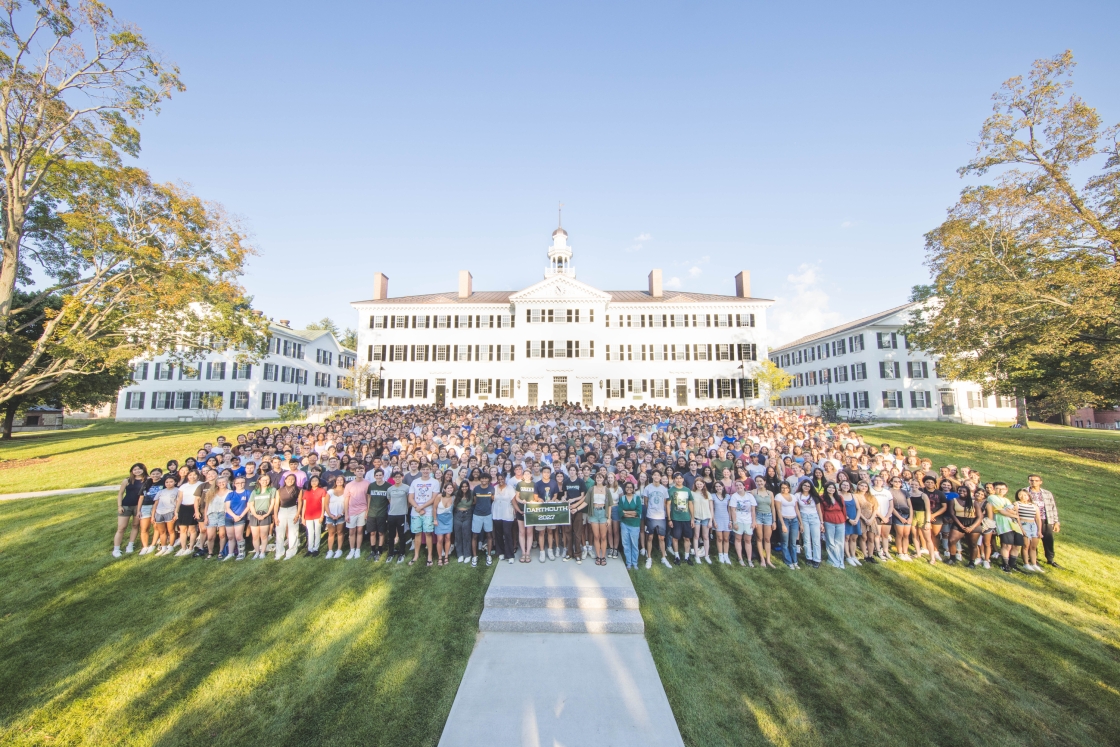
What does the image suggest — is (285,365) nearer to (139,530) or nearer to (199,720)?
(139,530)

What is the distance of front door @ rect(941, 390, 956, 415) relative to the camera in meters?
36.0

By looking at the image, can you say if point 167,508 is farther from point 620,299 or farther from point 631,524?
point 620,299

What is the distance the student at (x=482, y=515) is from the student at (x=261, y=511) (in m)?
→ 3.43

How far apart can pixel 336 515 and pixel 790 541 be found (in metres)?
9.19

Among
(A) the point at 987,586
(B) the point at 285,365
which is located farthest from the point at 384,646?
(B) the point at 285,365

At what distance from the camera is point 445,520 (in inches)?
328

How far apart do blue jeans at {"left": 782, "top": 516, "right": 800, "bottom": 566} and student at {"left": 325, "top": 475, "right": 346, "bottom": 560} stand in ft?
29.4

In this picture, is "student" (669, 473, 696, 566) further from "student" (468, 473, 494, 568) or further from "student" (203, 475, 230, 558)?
"student" (203, 475, 230, 558)

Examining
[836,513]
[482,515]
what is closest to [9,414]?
[482,515]

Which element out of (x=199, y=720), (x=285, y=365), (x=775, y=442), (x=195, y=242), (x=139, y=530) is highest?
(x=195, y=242)

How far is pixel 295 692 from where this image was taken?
17.6 feet

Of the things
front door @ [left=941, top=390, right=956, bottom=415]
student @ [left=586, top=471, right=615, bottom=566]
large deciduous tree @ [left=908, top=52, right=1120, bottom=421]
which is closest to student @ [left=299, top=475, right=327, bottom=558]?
student @ [left=586, top=471, right=615, bottom=566]

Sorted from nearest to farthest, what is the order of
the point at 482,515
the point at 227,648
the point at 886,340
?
the point at 227,648
the point at 482,515
the point at 886,340

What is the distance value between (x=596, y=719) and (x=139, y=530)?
1046 centimetres
